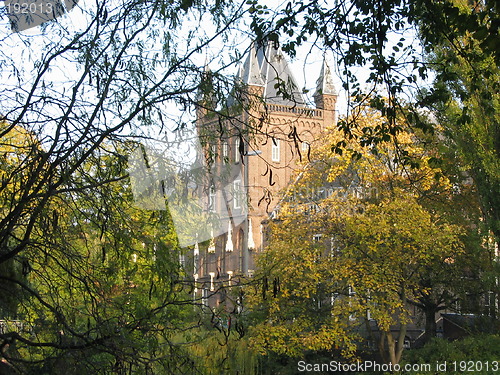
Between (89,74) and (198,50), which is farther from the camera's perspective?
(198,50)

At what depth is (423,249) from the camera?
20203 millimetres

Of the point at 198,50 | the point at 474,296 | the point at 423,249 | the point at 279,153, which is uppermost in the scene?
the point at 279,153

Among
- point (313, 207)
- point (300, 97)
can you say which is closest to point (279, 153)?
point (313, 207)

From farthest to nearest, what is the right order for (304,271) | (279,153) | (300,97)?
(279,153), (304,271), (300,97)

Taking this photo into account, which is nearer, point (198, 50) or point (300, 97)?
point (198, 50)

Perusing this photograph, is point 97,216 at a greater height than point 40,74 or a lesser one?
lesser

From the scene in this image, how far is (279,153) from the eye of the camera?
152ft

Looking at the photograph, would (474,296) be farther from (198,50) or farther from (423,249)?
(198,50)

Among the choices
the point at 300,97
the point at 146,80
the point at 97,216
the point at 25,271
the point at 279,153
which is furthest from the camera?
the point at 279,153

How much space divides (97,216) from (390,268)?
16.0 metres

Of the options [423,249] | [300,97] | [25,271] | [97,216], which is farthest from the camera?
[423,249]

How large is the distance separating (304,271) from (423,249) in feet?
12.3

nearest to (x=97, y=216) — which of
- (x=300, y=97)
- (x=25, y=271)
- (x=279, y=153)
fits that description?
(x=25, y=271)

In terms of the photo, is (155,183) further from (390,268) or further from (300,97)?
(390,268)
